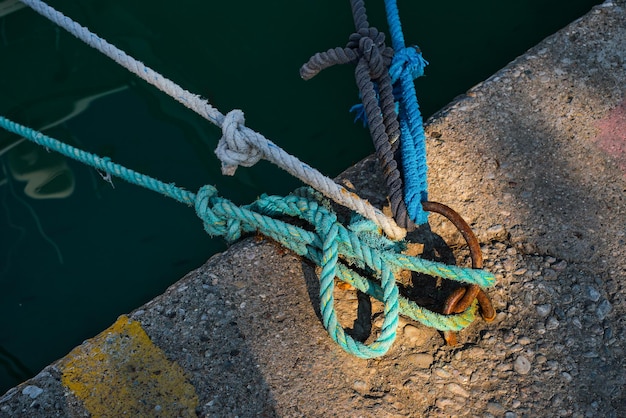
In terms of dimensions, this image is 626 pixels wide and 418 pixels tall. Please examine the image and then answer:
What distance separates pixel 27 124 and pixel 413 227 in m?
1.70

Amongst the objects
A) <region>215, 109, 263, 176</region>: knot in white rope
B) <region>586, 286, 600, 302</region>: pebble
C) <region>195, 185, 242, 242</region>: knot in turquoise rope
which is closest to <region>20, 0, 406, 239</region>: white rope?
<region>215, 109, 263, 176</region>: knot in white rope

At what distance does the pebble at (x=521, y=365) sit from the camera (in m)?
1.49

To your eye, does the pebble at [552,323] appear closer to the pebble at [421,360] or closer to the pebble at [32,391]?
the pebble at [421,360]

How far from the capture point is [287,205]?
1.66m

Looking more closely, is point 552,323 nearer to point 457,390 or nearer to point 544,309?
point 544,309

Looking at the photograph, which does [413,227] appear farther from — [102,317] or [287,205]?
[102,317]

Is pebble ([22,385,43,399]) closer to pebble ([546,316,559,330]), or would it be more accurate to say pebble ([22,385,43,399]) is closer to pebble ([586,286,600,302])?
pebble ([546,316,559,330])

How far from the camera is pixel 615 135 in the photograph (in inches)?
73.9

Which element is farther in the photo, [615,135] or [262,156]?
[615,135]

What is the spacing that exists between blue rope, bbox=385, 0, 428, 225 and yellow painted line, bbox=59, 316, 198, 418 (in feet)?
2.48

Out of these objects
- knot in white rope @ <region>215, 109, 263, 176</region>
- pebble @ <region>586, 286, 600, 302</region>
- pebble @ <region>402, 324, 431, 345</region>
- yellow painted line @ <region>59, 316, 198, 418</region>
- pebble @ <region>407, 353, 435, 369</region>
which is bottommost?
pebble @ <region>586, 286, 600, 302</region>

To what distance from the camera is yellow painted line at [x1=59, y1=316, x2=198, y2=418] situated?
146 centimetres

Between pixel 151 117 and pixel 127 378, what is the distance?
123 cm

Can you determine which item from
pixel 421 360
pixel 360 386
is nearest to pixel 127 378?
pixel 360 386
